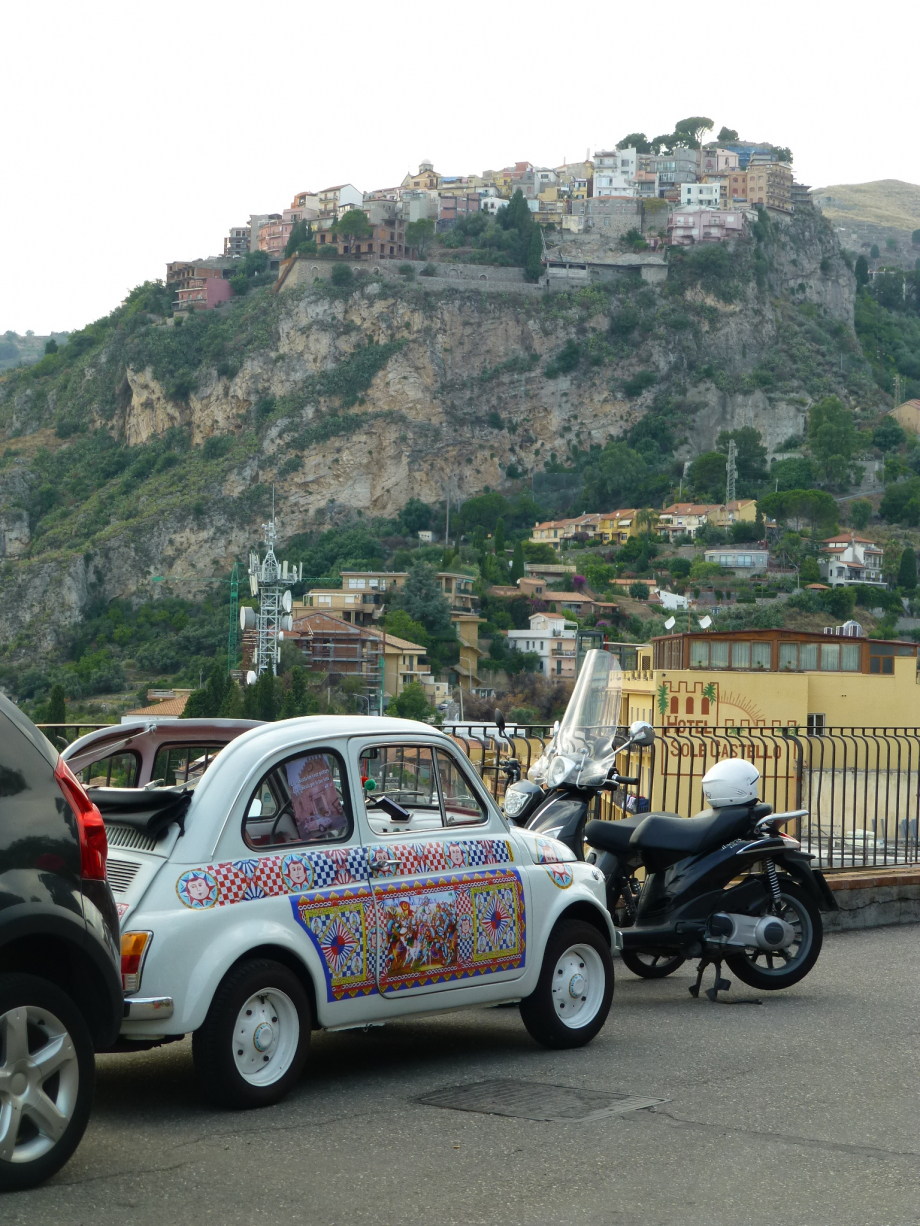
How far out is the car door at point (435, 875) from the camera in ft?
19.7

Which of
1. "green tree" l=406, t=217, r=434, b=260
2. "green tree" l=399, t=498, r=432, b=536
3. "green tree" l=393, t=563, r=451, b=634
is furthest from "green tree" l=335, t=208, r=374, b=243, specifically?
"green tree" l=393, t=563, r=451, b=634

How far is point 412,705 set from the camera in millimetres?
79688

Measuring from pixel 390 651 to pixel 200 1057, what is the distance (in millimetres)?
92478

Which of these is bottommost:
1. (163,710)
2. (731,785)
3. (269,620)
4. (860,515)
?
(163,710)

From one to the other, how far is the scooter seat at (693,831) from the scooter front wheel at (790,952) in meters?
0.44

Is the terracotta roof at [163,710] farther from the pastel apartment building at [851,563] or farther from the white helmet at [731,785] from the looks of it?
the pastel apartment building at [851,563]

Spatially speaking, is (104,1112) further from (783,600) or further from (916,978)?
(783,600)

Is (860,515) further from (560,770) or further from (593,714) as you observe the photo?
(560,770)

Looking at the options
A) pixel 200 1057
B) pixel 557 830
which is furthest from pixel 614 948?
pixel 200 1057

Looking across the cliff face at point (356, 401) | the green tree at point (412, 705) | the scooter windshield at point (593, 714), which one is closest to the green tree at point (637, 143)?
the cliff face at point (356, 401)

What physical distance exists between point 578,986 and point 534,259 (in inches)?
5619

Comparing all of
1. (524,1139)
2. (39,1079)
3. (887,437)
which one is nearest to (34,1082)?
(39,1079)

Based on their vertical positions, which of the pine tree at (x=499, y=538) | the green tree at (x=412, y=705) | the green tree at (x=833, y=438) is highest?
the green tree at (x=833, y=438)

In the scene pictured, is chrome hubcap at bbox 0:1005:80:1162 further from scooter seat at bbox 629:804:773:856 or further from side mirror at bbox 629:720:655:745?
side mirror at bbox 629:720:655:745
